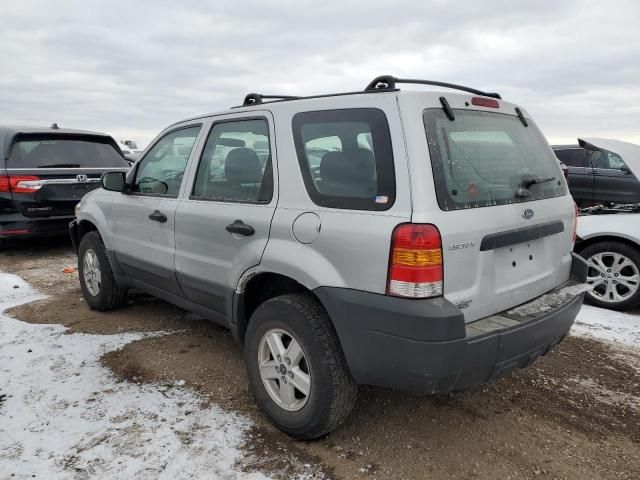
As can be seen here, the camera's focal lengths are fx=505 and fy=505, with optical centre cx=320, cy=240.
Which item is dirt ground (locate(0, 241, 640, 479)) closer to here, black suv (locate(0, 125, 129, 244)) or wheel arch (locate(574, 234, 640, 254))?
wheel arch (locate(574, 234, 640, 254))

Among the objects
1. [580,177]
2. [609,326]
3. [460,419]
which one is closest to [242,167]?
[460,419]

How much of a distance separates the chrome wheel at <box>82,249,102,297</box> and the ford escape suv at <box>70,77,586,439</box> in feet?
5.40

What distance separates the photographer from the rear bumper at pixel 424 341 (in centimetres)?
216

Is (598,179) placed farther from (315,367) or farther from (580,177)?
(315,367)

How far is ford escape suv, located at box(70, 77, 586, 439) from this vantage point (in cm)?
221

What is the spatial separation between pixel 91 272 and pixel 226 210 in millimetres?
2322

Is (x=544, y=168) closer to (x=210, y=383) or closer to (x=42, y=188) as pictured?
(x=210, y=383)

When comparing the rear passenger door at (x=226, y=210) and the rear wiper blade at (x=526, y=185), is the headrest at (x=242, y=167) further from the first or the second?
the rear wiper blade at (x=526, y=185)

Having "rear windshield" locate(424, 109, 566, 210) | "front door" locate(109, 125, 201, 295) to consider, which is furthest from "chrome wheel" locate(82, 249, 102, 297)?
"rear windshield" locate(424, 109, 566, 210)

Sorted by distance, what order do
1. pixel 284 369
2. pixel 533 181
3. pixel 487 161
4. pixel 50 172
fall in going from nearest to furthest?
pixel 487 161 < pixel 284 369 < pixel 533 181 < pixel 50 172

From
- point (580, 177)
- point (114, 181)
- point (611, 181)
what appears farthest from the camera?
point (580, 177)

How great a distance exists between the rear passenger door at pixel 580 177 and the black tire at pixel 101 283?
8.24 metres

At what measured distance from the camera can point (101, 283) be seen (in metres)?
4.54

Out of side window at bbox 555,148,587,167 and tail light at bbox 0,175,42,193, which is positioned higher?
side window at bbox 555,148,587,167
